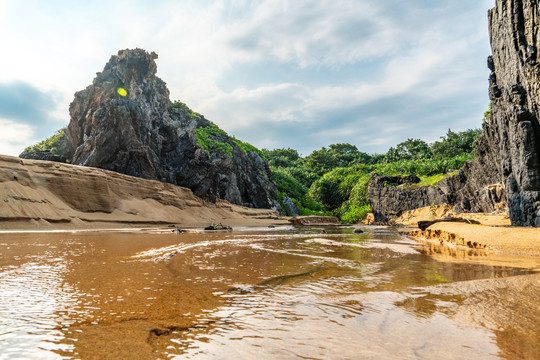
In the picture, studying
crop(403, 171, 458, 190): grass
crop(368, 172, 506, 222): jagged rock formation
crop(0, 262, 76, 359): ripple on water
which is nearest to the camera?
crop(0, 262, 76, 359): ripple on water

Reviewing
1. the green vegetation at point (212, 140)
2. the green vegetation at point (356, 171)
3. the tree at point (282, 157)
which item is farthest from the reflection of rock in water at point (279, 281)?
the tree at point (282, 157)

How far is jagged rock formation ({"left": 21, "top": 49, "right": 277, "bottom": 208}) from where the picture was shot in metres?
25.9

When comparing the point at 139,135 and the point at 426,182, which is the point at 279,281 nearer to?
the point at 139,135

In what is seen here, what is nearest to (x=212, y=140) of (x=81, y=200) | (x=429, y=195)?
(x=81, y=200)

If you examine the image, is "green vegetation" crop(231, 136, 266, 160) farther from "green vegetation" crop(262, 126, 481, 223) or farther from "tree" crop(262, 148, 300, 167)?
"tree" crop(262, 148, 300, 167)

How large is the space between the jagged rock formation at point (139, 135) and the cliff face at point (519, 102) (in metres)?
26.4

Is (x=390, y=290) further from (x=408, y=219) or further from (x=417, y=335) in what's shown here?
(x=408, y=219)

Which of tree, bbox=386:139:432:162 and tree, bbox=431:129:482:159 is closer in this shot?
tree, bbox=431:129:482:159

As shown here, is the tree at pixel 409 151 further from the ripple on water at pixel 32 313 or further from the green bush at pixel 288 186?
the ripple on water at pixel 32 313

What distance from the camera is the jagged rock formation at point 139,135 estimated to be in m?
25.9

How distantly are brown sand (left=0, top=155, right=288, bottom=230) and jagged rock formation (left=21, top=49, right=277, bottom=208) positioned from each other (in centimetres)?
330

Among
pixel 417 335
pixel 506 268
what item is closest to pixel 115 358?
pixel 417 335

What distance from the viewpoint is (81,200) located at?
757 inches

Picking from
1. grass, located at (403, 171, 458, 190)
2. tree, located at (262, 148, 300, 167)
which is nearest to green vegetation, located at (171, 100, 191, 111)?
grass, located at (403, 171, 458, 190)
